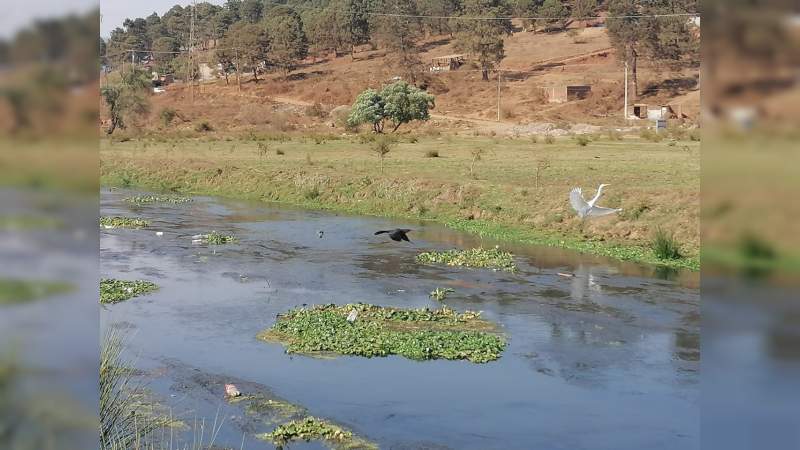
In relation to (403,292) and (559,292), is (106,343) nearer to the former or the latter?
(403,292)

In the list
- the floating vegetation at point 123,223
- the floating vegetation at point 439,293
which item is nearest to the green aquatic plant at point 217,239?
the floating vegetation at point 123,223

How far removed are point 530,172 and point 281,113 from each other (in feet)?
89.0

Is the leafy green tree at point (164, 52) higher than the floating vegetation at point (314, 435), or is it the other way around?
the leafy green tree at point (164, 52)

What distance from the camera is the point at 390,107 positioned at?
4031 cm

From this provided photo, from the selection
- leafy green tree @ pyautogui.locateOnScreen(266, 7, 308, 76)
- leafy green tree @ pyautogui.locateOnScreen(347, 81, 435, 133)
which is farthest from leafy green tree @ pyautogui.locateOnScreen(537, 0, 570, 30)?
leafy green tree @ pyautogui.locateOnScreen(347, 81, 435, 133)

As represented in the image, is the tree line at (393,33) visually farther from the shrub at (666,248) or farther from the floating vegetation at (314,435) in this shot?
the floating vegetation at (314,435)

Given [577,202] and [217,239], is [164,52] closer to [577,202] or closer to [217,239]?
[217,239]

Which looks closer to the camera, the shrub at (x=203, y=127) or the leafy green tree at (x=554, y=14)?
the shrub at (x=203, y=127)

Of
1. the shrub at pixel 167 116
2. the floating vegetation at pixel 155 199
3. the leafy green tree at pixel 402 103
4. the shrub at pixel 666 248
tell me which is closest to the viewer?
the shrub at pixel 666 248

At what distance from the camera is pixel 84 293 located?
1396mm

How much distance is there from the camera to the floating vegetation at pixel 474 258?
15180 millimetres

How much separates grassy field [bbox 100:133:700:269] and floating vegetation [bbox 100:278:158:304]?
7.52 m

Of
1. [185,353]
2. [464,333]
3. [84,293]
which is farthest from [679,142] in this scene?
[84,293]

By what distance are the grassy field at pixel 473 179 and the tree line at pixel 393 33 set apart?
16.3 meters
